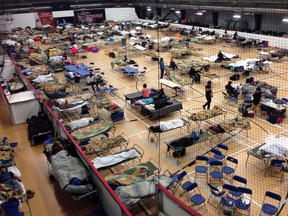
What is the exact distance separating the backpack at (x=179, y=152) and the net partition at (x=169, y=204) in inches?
96.0

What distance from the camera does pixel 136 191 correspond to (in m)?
6.48

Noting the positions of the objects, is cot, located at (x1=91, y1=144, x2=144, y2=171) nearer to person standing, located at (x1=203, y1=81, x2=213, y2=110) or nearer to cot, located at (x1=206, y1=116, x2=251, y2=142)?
cot, located at (x1=206, y1=116, x2=251, y2=142)

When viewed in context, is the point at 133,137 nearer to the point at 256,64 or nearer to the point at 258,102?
the point at 258,102

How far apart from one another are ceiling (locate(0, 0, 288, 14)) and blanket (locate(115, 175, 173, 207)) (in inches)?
606

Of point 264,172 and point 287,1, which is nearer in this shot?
point 264,172

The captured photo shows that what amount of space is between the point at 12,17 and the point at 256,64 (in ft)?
93.8

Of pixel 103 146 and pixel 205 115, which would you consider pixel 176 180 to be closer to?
pixel 103 146

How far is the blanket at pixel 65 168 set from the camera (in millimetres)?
7051

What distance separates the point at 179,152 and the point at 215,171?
4.70 ft

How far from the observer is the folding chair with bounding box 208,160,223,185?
7199mm

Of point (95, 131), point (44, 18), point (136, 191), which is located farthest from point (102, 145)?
point (44, 18)

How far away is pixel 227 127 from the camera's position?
923 centimetres

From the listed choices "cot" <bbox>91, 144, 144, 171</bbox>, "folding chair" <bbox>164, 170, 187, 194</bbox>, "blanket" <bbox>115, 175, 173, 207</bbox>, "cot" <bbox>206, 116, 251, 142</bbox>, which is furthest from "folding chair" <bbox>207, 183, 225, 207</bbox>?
"cot" <bbox>206, 116, 251, 142</bbox>

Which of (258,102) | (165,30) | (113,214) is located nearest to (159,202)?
(113,214)
